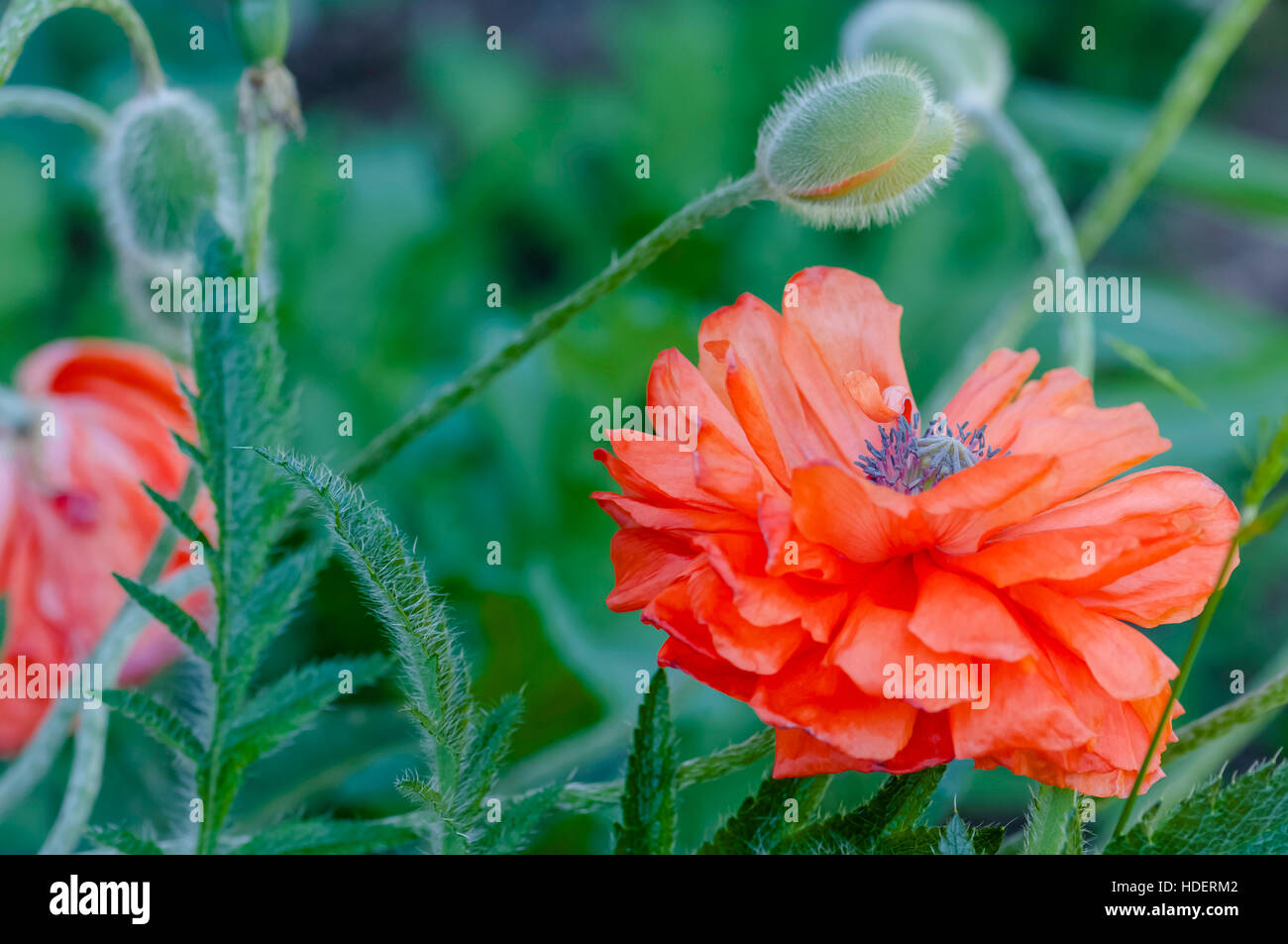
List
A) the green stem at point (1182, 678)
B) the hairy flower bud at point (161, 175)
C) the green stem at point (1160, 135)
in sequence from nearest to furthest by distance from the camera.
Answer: the green stem at point (1182, 678)
the hairy flower bud at point (161, 175)
the green stem at point (1160, 135)

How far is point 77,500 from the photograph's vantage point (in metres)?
0.62

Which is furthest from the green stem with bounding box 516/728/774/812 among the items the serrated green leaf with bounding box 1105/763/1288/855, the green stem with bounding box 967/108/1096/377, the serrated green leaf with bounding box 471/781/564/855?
the green stem with bounding box 967/108/1096/377

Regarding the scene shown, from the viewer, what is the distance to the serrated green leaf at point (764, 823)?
38 centimetres

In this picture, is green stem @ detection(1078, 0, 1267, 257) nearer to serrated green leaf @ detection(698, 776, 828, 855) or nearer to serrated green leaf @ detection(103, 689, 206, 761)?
serrated green leaf @ detection(698, 776, 828, 855)

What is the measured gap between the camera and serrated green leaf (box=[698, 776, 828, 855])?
1.25 feet

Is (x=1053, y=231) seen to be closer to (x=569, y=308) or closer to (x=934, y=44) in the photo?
(x=934, y=44)

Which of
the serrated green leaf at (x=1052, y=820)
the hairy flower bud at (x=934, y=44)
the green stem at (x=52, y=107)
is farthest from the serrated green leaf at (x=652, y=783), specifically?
the hairy flower bud at (x=934, y=44)

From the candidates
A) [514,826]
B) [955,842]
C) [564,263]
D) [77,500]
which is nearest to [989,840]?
[955,842]

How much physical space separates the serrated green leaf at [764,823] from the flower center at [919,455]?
0.14 meters

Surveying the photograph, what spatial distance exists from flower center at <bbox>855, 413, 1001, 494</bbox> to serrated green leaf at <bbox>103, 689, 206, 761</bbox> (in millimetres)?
275

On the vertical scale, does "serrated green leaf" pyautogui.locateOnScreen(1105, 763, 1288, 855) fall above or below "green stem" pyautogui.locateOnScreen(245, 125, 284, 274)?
below

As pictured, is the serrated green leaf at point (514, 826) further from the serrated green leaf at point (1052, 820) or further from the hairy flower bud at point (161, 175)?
the hairy flower bud at point (161, 175)

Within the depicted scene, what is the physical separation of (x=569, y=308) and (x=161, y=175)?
0.85ft

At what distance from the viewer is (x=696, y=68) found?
1194 millimetres
